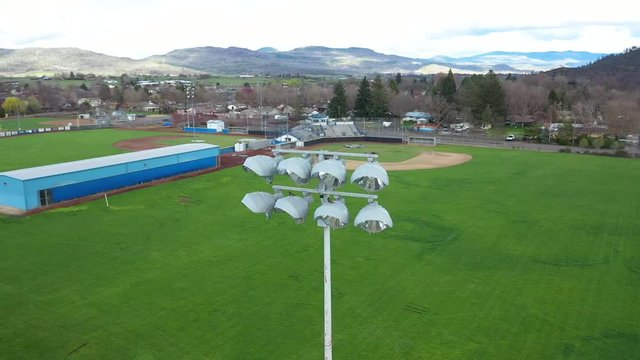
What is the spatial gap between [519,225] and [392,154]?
2490 cm

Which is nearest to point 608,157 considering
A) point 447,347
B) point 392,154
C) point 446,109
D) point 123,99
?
point 392,154

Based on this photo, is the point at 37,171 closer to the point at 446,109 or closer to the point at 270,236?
the point at 270,236

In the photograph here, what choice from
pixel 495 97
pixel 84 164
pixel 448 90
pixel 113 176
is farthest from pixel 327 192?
pixel 448 90

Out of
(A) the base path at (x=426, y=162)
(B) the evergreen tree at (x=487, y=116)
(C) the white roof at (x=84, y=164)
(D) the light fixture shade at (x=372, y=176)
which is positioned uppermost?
(D) the light fixture shade at (x=372, y=176)

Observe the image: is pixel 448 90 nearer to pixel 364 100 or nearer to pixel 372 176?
pixel 364 100

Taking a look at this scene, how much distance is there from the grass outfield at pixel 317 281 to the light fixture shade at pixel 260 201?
22.1 feet

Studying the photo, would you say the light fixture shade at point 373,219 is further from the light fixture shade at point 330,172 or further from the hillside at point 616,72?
the hillside at point 616,72

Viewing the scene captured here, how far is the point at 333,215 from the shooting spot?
22.1 feet

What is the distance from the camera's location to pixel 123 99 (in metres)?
120

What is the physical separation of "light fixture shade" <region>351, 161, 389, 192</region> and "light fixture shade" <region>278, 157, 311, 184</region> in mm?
714

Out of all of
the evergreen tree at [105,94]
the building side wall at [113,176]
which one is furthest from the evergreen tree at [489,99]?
the evergreen tree at [105,94]

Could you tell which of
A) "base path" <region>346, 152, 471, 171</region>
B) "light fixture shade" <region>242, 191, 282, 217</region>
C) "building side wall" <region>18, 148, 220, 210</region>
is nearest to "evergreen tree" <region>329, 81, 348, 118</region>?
"base path" <region>346, 152, 471, 171</region>

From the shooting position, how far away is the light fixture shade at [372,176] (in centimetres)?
688

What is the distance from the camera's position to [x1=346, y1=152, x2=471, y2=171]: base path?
40750mm
